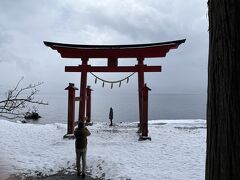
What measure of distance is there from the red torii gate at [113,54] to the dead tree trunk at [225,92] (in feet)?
34.1

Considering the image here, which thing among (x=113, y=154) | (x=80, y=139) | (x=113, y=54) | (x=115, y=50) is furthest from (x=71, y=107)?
(x=80, y=139)

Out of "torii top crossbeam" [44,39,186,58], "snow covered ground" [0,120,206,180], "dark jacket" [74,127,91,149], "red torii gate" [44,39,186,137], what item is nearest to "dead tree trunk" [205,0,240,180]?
"dark jacket" [74,127,91,149]

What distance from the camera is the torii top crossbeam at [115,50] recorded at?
43.9 ft

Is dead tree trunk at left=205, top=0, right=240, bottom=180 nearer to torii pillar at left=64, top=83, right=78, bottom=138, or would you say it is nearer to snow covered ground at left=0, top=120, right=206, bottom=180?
snow covered ground at left=0, top=120, right=206, bottom=180

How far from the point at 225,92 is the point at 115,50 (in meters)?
11.3

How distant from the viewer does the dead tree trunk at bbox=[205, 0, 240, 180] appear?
242 centimetres

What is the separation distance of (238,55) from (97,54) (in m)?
11.5

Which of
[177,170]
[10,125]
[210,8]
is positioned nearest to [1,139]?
[10,125]

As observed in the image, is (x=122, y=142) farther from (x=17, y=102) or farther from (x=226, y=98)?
(x=226, y=98)

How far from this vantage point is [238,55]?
2.42 meters

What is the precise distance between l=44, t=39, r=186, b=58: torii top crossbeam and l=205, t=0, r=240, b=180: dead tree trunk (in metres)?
10.9

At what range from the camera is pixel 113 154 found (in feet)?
33.6

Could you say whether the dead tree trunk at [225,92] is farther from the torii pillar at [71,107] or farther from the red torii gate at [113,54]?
the torii pillar at [71,107]

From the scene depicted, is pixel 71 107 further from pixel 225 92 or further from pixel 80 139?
pixel 225 92
